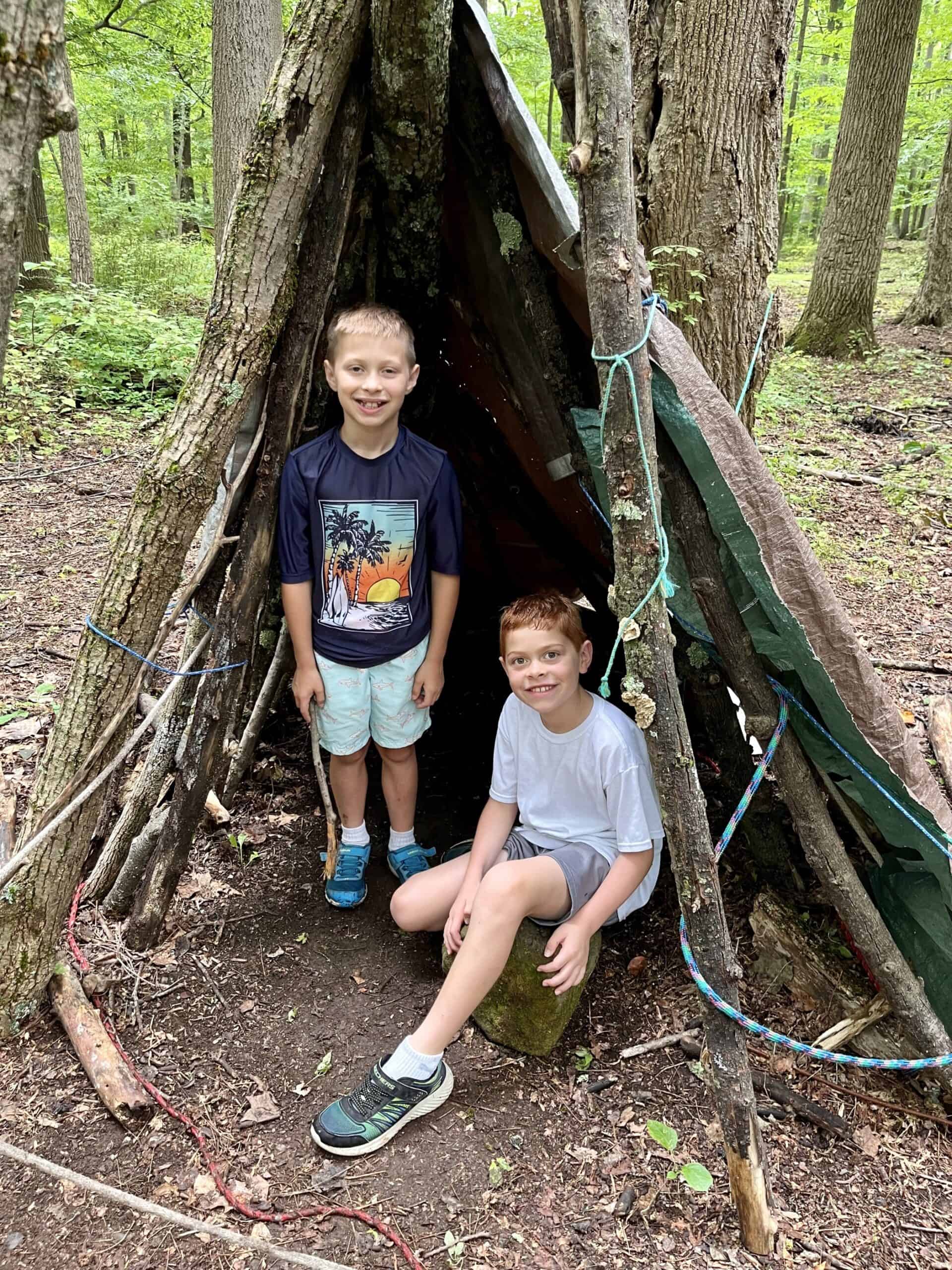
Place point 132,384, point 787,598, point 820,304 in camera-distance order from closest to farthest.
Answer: point 787,598 → point 132,384 → point 820,304

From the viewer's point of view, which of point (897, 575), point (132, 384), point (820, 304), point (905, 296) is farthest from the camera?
point (905, 296)

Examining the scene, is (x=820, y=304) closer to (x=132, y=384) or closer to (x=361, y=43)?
(x=132, y=384)

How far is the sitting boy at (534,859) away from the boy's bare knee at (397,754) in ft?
1.52

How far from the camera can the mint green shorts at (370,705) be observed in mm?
2920

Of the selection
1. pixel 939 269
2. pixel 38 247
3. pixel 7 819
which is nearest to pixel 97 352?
pixel 38 247

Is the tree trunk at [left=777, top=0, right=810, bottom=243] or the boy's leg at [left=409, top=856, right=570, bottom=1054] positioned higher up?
the tree trunk at [left=777, top=0, right=810, bottom=243]

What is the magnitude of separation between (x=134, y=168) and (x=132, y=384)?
34.3ft

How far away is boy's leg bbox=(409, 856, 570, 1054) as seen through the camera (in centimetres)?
235

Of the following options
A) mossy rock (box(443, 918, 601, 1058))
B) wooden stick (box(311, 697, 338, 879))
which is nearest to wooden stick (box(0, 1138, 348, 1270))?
mossy rock (box(443, 918, 601, 1058))

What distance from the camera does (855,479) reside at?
22.4ft

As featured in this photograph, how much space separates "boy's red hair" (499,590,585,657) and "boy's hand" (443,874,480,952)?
754 millimetres

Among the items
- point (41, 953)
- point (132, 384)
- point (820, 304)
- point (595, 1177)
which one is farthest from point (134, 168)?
point (595, 1177)

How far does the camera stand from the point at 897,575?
17.9 ft

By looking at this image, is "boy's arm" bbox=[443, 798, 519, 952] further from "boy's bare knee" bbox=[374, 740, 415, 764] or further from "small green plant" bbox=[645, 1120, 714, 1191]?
"small green plant" bbox=[645, 1120, 714, 1191]
